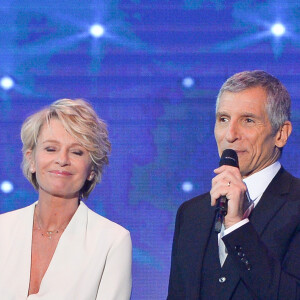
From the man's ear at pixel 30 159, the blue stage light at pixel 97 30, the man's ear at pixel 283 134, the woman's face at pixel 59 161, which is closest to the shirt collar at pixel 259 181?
the man's ear at pixel 283 134

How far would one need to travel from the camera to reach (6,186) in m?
3.70

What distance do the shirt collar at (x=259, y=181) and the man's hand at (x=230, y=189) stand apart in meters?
0.32

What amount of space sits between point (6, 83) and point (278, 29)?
57.1 inches

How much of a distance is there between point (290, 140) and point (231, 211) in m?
1.45

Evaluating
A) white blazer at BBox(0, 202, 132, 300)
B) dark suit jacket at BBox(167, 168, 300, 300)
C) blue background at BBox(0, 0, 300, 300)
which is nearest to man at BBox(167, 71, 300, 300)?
dark suit jacket at BBox(167, 168, 300, 300)

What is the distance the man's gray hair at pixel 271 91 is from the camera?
2.67 meters

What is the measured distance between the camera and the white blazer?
2881 mm

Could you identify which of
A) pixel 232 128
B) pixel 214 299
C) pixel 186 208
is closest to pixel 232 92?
pixel 232 128

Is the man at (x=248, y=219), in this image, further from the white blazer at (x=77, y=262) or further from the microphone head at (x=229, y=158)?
the white blazer at (x=77, y=262)

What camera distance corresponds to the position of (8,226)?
10.2 ft

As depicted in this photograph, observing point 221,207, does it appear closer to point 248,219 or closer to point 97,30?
point 248,219

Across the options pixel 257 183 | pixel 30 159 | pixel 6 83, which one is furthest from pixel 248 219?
pixel 6 83

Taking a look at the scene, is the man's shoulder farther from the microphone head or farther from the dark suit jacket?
the microphone head

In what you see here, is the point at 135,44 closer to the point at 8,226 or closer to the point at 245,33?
the point at 245,33
